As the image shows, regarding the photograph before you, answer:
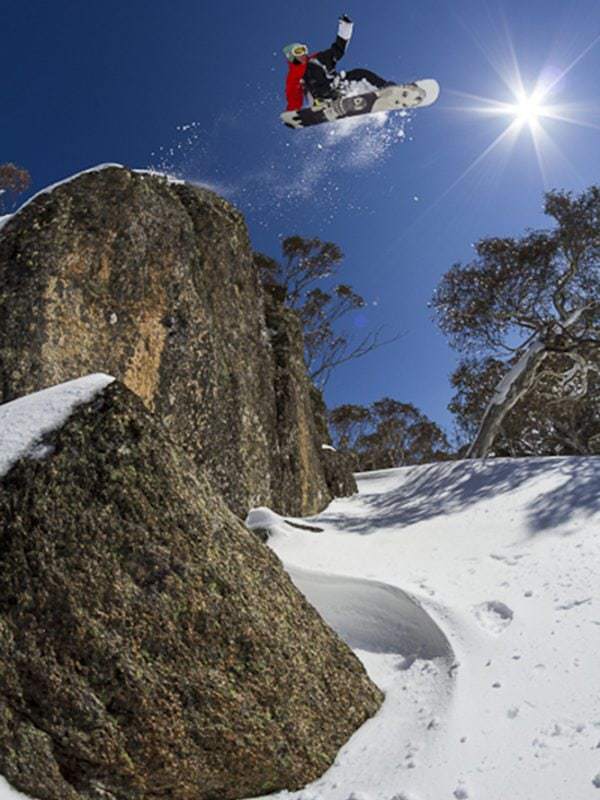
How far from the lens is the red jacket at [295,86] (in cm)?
873

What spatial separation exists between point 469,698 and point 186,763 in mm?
1386

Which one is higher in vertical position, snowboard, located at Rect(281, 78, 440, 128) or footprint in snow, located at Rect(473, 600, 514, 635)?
snowboard, located at Rect(281, 78, 440, 128)

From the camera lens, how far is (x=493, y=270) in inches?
653

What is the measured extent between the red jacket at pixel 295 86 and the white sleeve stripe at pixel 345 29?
2.45ft

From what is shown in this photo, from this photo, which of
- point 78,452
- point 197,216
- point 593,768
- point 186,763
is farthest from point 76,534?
point 197,216

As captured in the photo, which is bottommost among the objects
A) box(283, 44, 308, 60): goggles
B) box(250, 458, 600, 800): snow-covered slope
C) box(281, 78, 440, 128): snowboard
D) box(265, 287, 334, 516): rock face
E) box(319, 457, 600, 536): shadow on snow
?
box(250, 458, 600, 800): snow-covered slope

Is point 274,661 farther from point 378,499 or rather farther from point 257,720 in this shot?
point 378,499

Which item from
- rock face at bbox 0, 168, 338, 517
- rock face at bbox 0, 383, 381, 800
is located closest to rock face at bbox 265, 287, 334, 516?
rock face at bbox 0, 168, 338, 517

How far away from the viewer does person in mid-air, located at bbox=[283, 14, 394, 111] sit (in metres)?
8.38

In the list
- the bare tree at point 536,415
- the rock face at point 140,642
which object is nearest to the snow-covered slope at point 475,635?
the rock face at point 140,642

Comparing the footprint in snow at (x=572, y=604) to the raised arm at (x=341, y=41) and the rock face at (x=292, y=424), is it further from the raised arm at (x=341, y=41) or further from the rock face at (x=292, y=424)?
the raised arm at (x=341, y=41)

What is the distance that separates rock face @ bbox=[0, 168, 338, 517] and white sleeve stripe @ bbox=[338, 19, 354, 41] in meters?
2.74

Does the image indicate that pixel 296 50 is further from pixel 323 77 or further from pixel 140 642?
pixel 140 642

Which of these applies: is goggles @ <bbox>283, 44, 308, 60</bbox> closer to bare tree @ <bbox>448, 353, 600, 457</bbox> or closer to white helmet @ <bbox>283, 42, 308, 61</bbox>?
white helmet @ <bbox>283, 42, 308, 61</bbox>
